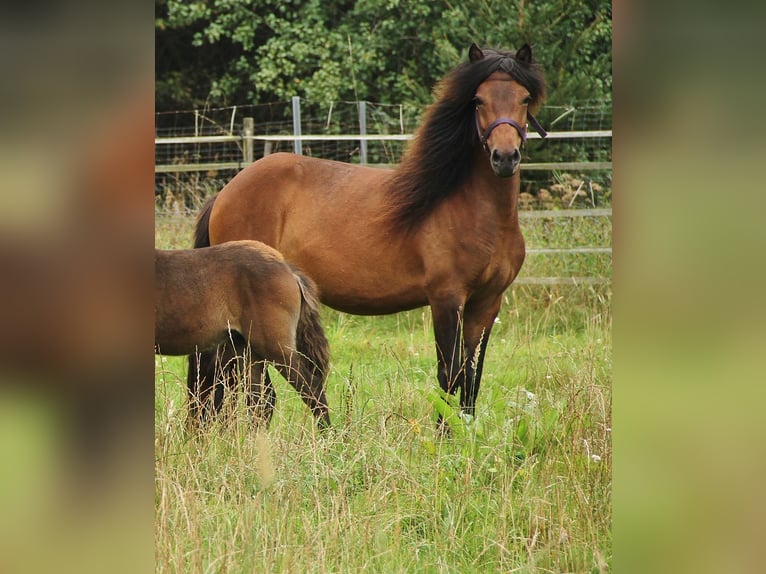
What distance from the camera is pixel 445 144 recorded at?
5.07 metres

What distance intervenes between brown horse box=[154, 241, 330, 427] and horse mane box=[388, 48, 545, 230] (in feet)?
3.42

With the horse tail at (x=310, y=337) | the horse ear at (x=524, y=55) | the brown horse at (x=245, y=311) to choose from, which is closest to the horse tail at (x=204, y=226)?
the brown horse at (x=245, y=311)

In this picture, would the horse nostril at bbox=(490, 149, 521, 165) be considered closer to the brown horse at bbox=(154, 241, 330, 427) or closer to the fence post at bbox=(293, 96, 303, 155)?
the brown horse at bbox=(154, 241, 330, 427)

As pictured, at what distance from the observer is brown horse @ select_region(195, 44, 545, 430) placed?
4.81 m

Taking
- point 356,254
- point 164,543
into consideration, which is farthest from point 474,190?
point 164,543

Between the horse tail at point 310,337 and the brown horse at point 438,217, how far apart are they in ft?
2.11

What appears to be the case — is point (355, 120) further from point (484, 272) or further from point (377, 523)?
point (377, 523)

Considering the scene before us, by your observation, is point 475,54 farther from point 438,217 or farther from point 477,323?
point 477,323

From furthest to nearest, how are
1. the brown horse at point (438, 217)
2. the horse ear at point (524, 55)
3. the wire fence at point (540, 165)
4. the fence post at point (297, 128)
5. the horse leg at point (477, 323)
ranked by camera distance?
the fence post at point (297, 128), the wire fence at point (540, 165), the horse leg at point (477, 323), the horse ear at point (524, 55), the brown horse at point (438, 217)

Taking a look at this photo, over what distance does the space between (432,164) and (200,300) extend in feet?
5.46

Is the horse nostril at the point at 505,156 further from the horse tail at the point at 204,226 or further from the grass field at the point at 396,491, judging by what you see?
the horse tail at the point at 204,226

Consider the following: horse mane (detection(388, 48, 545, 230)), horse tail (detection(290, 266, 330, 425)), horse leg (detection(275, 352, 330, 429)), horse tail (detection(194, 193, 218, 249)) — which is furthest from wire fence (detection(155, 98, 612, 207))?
horse leg (detection(275, 352, 330, 429))

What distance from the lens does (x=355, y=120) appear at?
49.5 feet

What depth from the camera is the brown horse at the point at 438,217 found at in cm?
481
